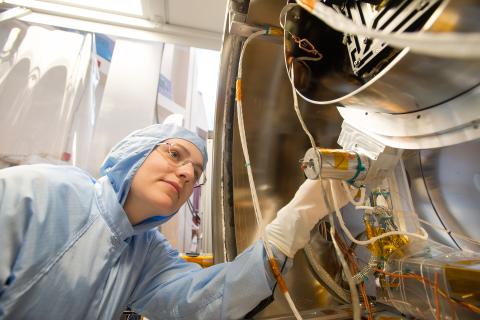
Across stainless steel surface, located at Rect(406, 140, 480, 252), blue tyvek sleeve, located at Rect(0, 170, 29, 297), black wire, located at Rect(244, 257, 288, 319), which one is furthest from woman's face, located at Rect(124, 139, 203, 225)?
stainless steel surface, located at Rect(406, 140, 480, 252)

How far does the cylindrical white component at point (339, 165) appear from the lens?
43 centimetres

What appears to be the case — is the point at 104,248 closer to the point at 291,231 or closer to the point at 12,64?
the point at 291,231

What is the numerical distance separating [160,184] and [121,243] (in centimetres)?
21

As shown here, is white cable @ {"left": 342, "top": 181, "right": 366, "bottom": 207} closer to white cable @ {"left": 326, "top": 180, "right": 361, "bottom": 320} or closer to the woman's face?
white cable @ {"left": 326, "top": 180, "right": 361, "bottom": 320}

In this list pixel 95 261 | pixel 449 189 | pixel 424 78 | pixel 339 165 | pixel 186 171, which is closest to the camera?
pixel 424 78

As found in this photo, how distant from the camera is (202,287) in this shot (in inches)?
26.6

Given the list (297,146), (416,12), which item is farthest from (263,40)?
(416,12)

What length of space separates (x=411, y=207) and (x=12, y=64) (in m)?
1.80

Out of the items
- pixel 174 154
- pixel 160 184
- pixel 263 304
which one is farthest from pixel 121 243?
pixel 263 304

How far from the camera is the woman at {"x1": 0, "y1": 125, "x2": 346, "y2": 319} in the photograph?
1.79 ft

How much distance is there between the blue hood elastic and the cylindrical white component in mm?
510

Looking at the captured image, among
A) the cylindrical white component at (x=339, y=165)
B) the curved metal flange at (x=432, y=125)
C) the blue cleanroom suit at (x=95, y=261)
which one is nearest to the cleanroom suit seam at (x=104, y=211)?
the blue cleanroom suit at (x=95, y=261)

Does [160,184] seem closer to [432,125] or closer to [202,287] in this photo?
[202,287]

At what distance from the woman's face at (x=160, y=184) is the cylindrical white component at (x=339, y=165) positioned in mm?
433
